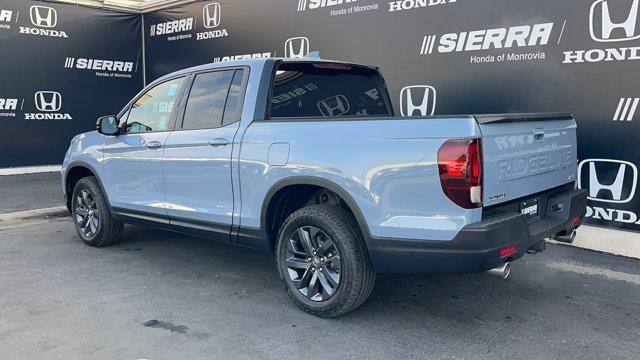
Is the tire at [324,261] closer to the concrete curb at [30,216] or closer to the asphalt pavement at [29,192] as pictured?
the concrete curb at [30,216]

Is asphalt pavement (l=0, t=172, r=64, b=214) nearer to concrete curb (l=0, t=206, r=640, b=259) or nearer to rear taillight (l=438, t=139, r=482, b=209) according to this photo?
rear taillight (l=438, t=139, r=482, b=209)

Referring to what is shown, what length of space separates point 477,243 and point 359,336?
39.6 inches

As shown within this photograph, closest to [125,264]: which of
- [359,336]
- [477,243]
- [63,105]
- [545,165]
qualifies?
[359,336]

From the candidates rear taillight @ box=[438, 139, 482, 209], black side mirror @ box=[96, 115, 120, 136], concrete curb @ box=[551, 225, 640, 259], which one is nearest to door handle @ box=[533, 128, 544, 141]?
rear taillight @ box=[438, 139, 482, 209]

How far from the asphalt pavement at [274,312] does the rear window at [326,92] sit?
1482 mm

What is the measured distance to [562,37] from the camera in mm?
5539

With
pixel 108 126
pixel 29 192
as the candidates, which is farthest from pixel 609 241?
pixel 29 192

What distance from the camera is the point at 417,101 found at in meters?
6.78

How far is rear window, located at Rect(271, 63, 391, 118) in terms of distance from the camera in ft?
13.9

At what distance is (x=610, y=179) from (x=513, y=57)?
1.67 m

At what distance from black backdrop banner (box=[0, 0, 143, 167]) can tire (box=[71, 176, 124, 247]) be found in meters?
5.73

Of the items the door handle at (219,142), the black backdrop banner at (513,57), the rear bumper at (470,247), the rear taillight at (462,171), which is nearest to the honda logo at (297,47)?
the black backdrop banner at (513,57)

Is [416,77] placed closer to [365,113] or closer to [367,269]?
[365,113]

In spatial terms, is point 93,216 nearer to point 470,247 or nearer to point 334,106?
point 334,106
